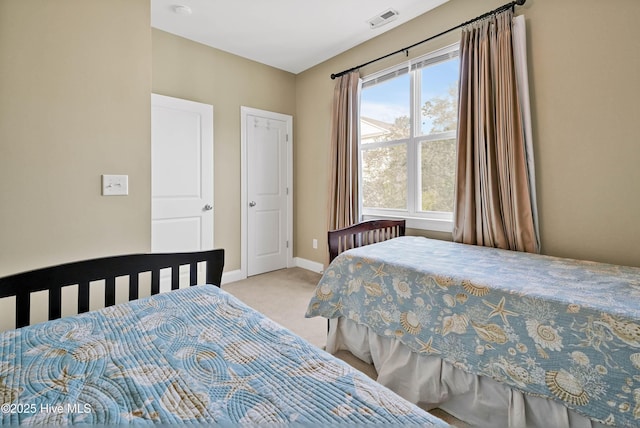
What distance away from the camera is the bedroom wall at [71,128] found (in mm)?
1540

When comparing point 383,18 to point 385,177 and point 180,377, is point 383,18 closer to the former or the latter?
point 385,177

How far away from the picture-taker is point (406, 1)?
2.55m

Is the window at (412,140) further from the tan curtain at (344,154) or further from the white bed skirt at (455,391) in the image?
the white bed skirt at (455,391)

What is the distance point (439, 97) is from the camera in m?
2.69

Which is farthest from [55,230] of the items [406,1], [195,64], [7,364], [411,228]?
[406,1]

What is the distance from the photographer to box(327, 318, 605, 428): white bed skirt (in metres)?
1.20

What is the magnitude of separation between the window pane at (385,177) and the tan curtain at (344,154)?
0.16 meters

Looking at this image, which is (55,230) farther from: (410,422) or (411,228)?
(411,228)

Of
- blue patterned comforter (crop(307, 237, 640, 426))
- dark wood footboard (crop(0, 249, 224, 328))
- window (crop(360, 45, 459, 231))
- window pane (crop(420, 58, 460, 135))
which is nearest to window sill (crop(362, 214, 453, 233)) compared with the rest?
window (crop(360, 45, 459, 231))

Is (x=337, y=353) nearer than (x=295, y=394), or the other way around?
(x=295, y=394)

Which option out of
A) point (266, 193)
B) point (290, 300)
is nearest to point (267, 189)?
point (266, 193)

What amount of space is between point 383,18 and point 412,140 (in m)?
1.13

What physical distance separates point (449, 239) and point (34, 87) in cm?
292

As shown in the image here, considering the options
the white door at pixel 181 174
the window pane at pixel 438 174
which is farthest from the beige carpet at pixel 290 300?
the window pane at pixel 438 174
